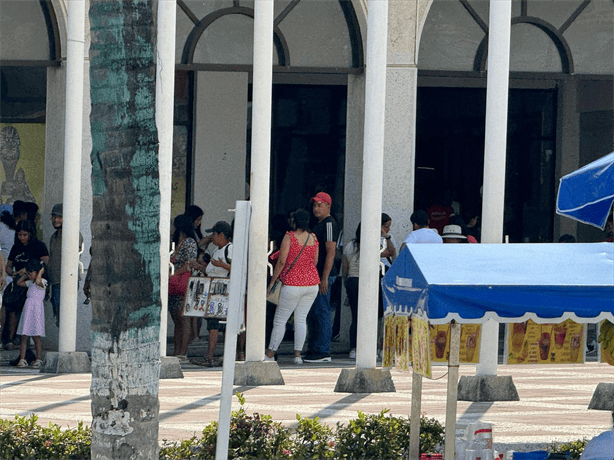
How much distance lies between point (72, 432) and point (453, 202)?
12594 mm

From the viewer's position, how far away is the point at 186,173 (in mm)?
18844

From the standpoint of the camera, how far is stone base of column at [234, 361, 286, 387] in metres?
13.0

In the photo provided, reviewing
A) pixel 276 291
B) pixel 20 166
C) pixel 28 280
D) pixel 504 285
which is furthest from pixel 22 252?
pixel 504 285

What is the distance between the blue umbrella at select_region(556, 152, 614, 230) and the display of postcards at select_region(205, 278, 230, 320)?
613 cm

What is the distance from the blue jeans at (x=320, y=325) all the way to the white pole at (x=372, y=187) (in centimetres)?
296

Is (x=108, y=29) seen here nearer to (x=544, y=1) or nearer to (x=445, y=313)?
(x=445, y=313)

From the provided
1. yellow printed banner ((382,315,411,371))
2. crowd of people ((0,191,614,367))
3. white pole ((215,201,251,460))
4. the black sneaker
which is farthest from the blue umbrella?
the black sneaker

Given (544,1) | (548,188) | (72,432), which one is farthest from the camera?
(548,188)

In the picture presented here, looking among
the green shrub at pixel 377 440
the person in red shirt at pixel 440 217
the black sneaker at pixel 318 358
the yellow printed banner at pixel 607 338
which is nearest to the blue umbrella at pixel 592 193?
the yellow printed banner at pixel 607 338

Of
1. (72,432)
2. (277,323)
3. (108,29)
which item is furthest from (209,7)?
(108,29)

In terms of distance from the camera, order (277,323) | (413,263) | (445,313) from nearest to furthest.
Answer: (445,313) → (413,263) → (277,323)

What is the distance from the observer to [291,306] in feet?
48.4

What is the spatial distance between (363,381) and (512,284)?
5447mm

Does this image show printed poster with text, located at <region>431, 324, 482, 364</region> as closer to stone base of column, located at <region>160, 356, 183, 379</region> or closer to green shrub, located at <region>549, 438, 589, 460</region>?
green shrub, located at <region>549, 438, 589, 460</region>
